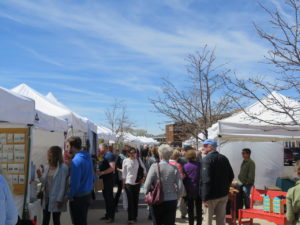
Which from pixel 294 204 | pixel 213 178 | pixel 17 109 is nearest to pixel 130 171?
pixel 213 178

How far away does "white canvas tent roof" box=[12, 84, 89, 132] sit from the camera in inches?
292

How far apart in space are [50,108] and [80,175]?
2637 millimetres

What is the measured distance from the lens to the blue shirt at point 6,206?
8.52 feet

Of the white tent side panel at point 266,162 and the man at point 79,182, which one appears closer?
the man at point 79,182

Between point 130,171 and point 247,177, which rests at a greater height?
point 130,171

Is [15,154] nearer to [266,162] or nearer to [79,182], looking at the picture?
[79,182]

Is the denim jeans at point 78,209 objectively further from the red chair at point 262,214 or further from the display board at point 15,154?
the red chair at point 262,214

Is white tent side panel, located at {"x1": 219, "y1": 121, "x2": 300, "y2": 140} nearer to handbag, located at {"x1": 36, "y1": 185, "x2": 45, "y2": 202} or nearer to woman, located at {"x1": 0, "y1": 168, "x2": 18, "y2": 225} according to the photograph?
handbag, located at {"x1": 36, "y1": 185, "x2": 45, "y2": 202}

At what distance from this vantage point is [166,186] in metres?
5.34

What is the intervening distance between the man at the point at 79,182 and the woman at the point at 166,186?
894 mm

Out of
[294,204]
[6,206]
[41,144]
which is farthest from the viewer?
[41,144]

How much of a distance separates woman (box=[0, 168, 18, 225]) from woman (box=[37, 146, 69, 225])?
106 inches

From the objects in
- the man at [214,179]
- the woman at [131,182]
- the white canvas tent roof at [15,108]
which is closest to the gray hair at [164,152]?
the man at [214,179]

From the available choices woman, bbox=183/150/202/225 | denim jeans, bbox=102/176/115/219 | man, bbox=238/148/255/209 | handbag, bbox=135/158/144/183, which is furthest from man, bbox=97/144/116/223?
man, bbox=238/148/255/209
